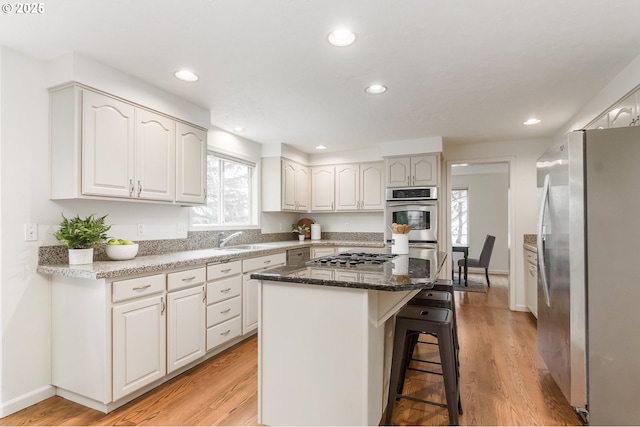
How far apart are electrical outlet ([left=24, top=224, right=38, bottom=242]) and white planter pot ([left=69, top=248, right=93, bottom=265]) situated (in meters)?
0.24

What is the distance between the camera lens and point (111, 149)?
235 centimetres

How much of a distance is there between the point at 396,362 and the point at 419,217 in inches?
113

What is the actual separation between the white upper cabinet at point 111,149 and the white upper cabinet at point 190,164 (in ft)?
0.04

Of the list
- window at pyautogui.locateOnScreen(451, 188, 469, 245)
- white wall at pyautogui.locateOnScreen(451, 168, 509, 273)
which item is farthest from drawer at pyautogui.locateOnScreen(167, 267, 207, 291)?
white wall at pyautogui.locateOnScreen(451, 168, 509, 273)

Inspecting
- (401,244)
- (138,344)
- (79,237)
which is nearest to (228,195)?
(79,237)

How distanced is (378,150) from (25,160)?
13.2 ft

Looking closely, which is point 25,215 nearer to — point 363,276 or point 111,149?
point 111,149

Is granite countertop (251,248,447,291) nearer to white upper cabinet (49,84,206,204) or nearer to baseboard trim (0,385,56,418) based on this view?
white upper cabinet (49,84,206,204)

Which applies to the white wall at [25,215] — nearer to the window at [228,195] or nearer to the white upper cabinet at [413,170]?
the window at [228,195]

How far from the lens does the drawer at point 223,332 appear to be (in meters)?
Result: 2.82

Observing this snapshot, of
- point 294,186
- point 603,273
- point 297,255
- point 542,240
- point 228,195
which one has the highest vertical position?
point 294,186

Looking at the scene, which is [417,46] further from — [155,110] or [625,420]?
[625,420]

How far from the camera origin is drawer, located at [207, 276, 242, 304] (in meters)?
2.83

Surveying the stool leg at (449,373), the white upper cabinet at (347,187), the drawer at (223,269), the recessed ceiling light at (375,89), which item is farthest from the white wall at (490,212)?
the stool leg at (449,373)
